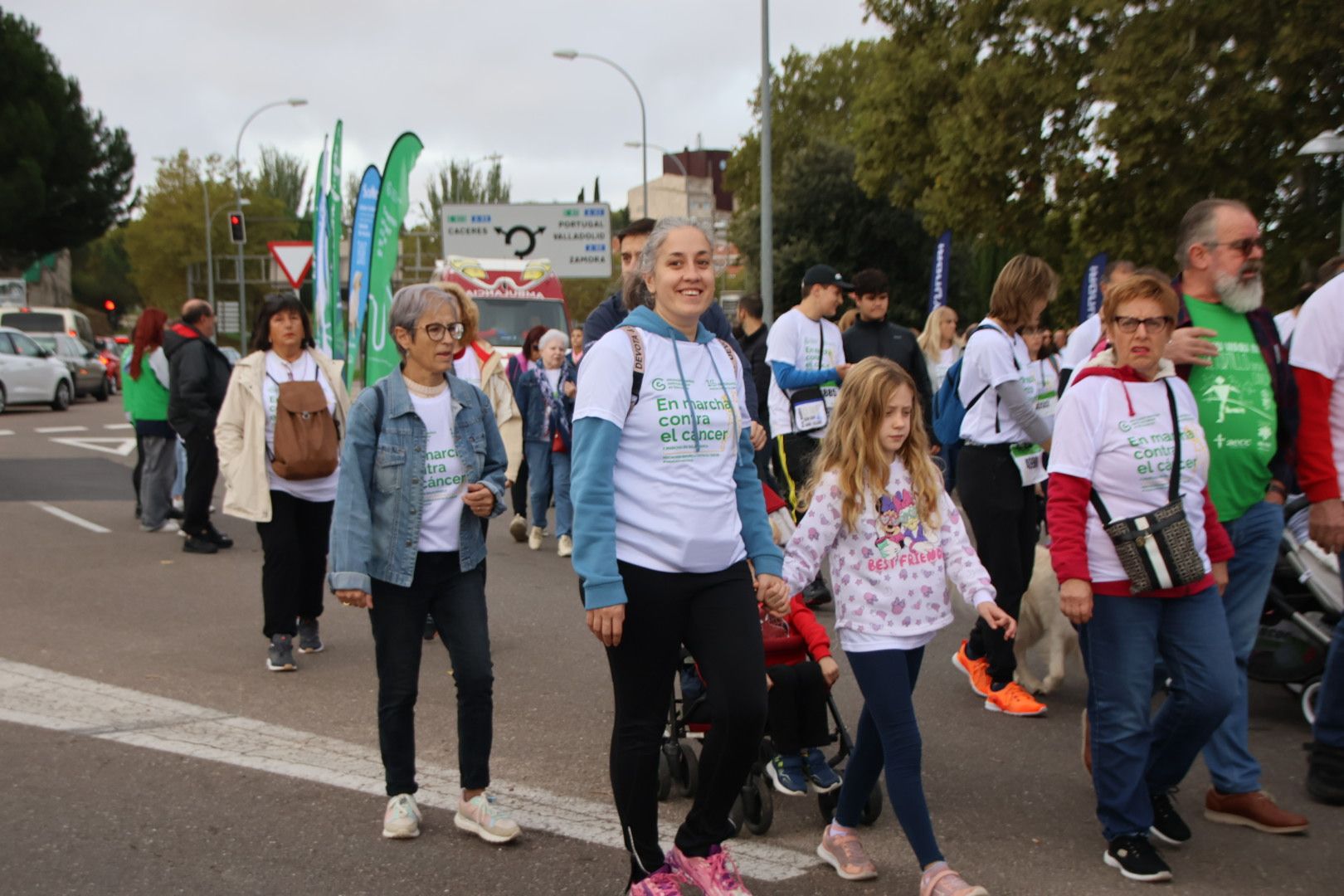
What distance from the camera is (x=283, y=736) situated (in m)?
5.81

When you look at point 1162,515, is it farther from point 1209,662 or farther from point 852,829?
point 852,829

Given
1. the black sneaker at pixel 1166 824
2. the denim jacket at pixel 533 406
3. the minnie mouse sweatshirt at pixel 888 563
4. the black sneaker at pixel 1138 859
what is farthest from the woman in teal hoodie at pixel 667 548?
the denim jacket at pixel 533 406

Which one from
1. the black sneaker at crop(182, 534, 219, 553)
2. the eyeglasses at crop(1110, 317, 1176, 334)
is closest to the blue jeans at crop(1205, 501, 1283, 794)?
the eyeglasses at crop(1110, 317, 1176, 334)

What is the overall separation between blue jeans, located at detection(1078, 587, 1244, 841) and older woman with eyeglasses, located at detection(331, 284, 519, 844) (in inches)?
75.2

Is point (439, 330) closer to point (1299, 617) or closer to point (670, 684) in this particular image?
point (670, 684)

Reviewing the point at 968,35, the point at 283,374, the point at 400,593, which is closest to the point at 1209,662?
the point at 400,593

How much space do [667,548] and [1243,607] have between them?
2.17m

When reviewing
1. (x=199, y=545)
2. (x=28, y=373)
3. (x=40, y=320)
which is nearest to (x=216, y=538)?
(x=199, y=545)

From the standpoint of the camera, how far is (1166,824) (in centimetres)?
449

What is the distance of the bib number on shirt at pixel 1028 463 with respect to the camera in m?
6.00

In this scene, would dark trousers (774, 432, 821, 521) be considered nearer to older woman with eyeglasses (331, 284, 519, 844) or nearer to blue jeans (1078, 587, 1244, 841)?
older woman with eyeglasses (331, 284, 519, 844)

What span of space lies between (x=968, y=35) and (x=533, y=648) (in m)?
21.2

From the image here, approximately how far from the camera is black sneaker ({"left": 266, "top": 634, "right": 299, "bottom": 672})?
23.1 ft

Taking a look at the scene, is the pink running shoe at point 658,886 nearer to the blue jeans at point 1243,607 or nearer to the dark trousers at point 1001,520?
the blue jeans at point 1243,607
